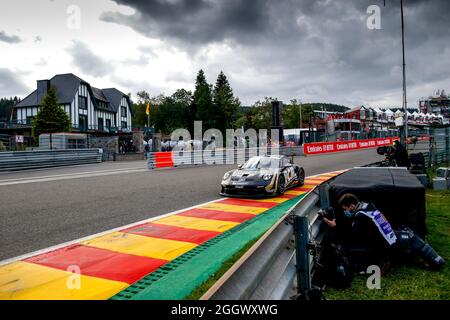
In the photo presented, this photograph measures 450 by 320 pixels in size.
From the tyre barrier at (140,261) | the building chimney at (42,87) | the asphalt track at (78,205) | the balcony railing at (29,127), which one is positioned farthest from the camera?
the building chimney at (42,87)

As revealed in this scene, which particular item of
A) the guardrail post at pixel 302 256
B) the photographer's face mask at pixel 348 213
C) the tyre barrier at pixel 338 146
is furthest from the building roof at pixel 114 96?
the guardrail post at pixel 302 256

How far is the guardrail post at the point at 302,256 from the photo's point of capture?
11.0 ft

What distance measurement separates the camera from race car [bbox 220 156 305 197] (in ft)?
32.7

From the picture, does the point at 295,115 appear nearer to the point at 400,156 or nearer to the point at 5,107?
the point at 400,156

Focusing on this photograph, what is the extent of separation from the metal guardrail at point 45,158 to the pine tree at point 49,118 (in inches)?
725

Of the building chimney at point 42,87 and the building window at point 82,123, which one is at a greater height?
the building chimney at point 42,87

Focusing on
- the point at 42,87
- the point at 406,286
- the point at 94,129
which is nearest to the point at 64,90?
the point at 42,87

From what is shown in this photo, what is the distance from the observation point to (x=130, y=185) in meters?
12.4

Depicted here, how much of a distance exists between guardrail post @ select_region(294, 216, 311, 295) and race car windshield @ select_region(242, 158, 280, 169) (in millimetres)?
7351

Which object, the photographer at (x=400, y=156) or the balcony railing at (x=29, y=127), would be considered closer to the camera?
the photographer at (x=400, y=156)

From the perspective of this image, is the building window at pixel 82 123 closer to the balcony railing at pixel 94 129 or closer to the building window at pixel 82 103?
the balcony railing at pixel 94 129

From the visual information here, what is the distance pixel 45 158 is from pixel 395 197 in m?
21.0

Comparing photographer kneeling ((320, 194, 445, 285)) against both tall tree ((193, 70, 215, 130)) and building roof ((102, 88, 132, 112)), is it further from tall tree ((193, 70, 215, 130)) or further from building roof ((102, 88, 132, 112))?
tall tree ((193, 70, 215, 130))
